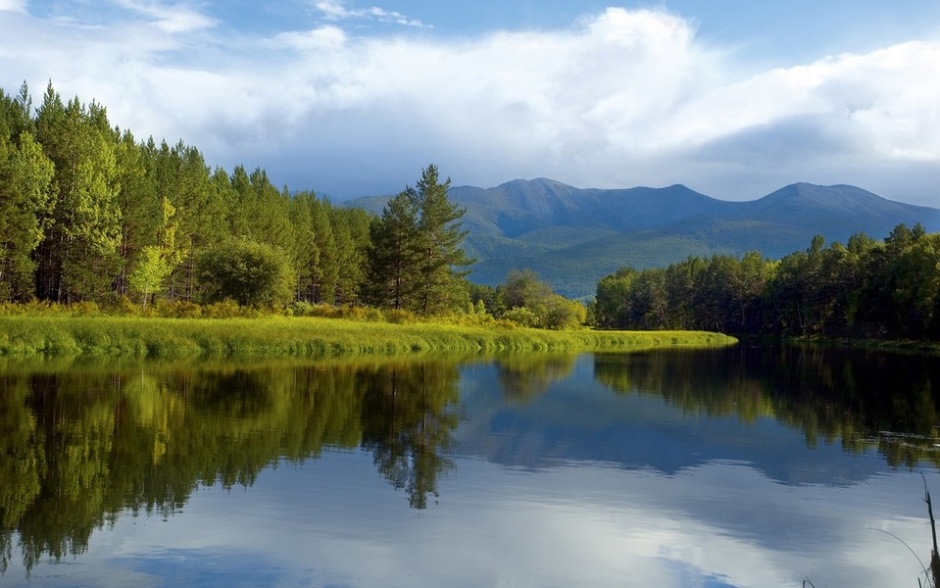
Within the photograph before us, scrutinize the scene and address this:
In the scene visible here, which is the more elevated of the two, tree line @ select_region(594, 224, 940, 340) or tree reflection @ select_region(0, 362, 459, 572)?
tree line @ select_region(594, 224, 940, 340)

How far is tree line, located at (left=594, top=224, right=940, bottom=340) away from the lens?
100938 mm

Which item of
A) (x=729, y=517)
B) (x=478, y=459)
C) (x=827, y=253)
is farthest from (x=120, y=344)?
(x=827, y=253)

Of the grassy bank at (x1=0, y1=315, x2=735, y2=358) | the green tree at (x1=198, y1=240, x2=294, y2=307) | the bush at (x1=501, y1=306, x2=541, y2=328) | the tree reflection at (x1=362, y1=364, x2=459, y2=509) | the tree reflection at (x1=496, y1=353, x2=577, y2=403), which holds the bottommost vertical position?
the tree reflection at (x1=496, y1=353, x2=577, y2=403)

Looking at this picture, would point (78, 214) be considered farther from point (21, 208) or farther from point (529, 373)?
point (529, 373)

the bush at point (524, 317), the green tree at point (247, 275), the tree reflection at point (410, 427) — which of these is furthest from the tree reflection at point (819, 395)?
the bush at point (524, 317)

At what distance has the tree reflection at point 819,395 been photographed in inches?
915

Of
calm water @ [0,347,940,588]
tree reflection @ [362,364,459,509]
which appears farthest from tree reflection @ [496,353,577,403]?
calm water @ [0,347,940,588]

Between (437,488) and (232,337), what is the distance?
34.3 meters

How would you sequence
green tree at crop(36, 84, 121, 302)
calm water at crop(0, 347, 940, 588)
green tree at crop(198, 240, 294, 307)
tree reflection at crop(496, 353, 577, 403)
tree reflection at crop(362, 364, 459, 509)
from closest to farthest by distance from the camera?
1. calm water at crop(0, 347, 940, 588)
2. tree reflection at crop(362, 364, 459, 509)
3. tree reflection at crop(496, 353, 577, 403)
4. green tree at crop(36, 84, 121, 302)
5. green tree at crop(198, 240, 294, 307)

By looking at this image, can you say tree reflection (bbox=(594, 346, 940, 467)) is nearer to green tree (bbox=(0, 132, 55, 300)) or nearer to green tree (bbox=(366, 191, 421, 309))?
green tree (bbox=(366, 191, 421, 309))

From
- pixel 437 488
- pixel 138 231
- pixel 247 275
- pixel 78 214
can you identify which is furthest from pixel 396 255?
pixel 437 488

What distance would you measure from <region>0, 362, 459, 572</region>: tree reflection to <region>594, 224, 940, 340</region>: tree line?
87.9 metres

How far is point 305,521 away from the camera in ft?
39.8

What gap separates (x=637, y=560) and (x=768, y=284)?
14290 centimetres
